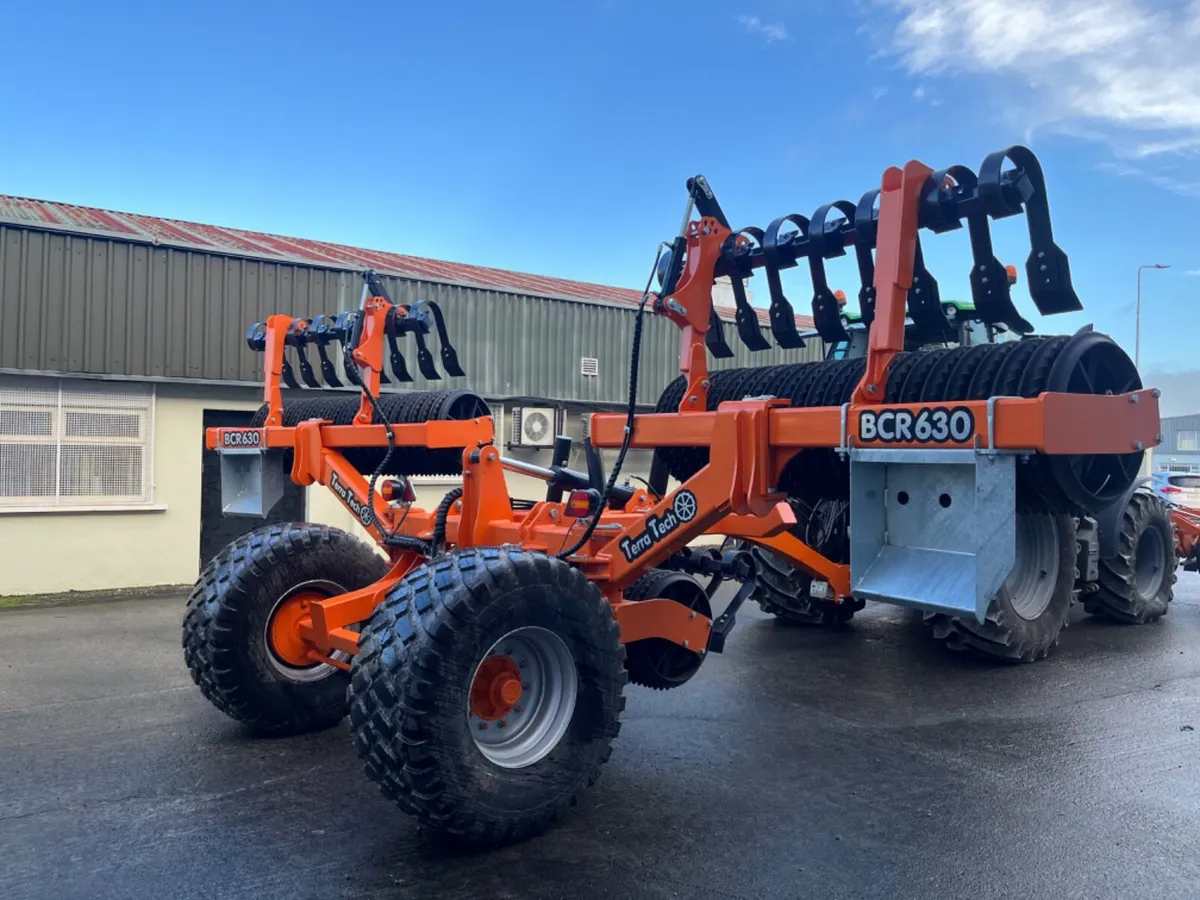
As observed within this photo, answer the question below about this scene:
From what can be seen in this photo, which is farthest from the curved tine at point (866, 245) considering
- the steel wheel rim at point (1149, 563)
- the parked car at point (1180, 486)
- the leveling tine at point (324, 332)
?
the parked car at point (1180, 486)

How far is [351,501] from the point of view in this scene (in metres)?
5.70

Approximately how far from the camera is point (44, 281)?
32.8 ft

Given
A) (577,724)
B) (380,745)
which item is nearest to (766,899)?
(577,724)

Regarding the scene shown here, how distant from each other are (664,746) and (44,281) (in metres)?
8.30

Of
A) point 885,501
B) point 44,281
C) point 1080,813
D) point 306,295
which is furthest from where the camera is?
point 306,295

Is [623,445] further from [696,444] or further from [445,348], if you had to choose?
[445,348]

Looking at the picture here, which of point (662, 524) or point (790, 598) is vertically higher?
point (662, 524)

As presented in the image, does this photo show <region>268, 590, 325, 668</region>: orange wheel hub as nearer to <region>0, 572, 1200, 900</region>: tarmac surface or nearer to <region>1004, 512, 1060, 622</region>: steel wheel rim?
<region>0, 572, 1200, 900</region>: tarmac surface

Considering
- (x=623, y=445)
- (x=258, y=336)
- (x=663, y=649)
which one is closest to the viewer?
(x=623, y=445)

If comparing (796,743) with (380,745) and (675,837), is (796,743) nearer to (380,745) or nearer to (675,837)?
(675,837)

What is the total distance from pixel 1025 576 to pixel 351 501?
4843 millimetres

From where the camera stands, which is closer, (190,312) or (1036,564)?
(1036,564)

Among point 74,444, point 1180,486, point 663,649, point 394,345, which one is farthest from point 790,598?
point 1180,486

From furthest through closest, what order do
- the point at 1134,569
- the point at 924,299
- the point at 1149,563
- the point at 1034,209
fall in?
the point at 1149,563, the point at 1134,569, the point at 924,299, the point at 1034,209
